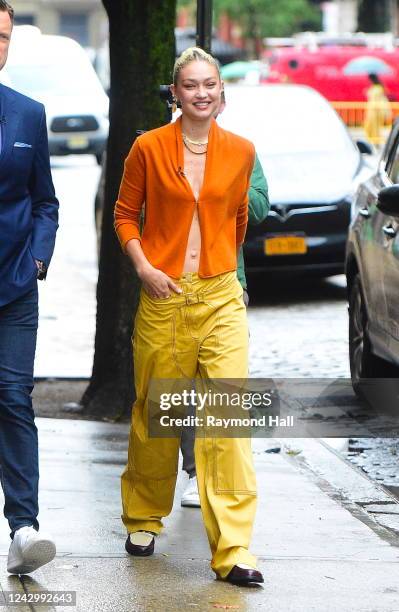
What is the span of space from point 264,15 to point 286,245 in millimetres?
50977

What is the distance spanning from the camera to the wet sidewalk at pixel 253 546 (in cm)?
541

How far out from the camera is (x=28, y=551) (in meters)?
5.43

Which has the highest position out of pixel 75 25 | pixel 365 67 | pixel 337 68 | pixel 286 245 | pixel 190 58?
pixel 190 58

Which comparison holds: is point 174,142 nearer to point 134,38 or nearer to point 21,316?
point 21,316

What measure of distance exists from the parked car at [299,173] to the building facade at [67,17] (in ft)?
191

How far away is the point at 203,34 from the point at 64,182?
15733 mm

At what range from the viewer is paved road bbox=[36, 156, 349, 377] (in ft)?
35.6

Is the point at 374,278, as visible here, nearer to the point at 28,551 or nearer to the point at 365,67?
the point at 28,551

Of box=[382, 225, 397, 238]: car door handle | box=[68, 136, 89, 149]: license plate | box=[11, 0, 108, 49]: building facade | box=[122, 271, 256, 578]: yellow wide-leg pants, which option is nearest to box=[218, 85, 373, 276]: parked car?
box=[382, 225, 397, 238]: car door handle

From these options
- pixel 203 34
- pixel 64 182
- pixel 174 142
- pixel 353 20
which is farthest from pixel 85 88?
pixel 353 20

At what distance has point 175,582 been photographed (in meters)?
5.59

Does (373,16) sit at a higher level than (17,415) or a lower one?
→ lower

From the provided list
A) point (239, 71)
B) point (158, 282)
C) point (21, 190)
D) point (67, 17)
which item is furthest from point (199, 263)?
point (67, 17)

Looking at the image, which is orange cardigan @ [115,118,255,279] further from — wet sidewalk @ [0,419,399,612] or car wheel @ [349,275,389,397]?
car wheel @ [349,275,389,397]
